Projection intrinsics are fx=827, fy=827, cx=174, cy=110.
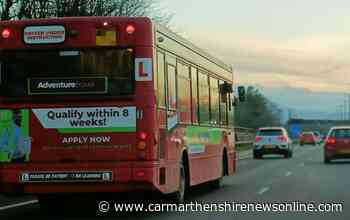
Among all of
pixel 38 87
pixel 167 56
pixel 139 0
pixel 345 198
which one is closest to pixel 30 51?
pixel 38 87

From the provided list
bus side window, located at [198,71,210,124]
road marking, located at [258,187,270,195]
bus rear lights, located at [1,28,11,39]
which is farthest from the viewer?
road marking, located at [258,187,270,195]

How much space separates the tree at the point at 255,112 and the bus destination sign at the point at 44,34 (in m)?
124

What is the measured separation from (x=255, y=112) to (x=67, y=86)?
13431 centimetres

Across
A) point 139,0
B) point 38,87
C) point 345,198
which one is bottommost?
point 345,198

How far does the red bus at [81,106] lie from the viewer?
12.3 m

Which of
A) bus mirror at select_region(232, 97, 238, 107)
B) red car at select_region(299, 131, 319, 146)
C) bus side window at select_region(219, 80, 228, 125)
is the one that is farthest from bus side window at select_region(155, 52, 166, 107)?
red car at select_region(299, 131, 319, 146)

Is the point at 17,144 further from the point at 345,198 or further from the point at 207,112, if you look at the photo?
the point at 345,198

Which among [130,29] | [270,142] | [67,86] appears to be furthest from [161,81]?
[270,142]

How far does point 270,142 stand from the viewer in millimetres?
41906

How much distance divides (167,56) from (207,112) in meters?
3.79

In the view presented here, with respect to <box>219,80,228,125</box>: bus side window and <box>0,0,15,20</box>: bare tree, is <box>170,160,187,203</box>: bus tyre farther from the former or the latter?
<box>0,0,15,20</box>: bare tree

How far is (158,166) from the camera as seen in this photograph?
41.1ft

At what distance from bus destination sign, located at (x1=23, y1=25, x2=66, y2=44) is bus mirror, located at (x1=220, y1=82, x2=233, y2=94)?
713cm

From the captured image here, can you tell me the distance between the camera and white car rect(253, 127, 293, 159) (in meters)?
41.6
